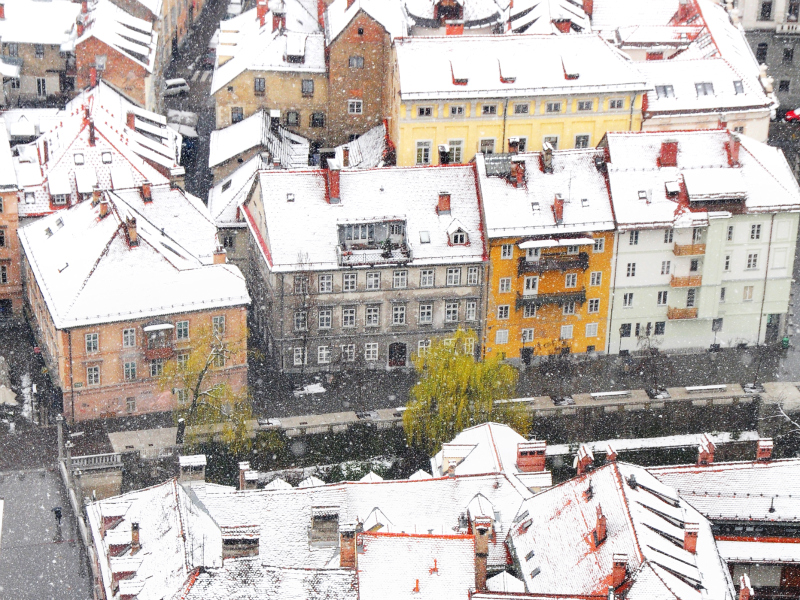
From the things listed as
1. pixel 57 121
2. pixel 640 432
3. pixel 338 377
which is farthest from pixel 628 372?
pixel 57 121

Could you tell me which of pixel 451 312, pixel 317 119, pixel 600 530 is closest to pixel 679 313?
pixel 451 312

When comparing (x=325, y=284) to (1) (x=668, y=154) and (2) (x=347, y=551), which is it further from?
(2) (x=347, y=551)

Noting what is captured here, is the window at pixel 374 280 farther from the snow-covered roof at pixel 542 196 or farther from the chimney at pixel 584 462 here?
the chimney at pixel 584 462

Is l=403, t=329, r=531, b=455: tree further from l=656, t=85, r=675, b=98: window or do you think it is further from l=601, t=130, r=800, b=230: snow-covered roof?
l=656, t=85, r=675, b=98: window

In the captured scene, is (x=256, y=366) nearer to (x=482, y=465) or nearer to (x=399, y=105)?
(x=399, y=105)

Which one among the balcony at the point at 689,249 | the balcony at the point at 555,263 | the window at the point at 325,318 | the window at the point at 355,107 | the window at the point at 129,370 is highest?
the window at the point at 355,107

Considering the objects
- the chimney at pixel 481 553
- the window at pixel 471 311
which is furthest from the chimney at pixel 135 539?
the window at pixel 471 311

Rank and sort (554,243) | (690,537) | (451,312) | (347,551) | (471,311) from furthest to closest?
(471,311) < (451,312) < (554,243) < (690,537) < (347,551)
